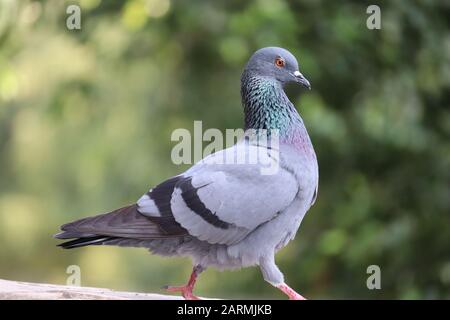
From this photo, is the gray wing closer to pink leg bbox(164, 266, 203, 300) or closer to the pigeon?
the pigeon

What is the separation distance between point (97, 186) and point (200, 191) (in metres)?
9.52

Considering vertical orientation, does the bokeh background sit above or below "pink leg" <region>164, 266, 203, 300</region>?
above

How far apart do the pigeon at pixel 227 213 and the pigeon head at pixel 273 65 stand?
218 millimetres

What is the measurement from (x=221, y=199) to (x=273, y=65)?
887 millimetres

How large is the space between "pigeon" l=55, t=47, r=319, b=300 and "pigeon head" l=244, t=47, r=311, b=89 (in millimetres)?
→ 218

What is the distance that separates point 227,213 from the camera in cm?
450

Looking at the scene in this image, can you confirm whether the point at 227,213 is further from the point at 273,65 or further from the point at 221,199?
the point at 273,65

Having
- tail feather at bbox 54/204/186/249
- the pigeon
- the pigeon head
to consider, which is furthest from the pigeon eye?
tail feather at bbox 54/204/186/249

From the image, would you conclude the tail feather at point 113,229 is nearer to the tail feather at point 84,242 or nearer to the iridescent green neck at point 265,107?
the tail feather at point 84,242

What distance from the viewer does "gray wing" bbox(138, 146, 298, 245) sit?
4445 millimetres

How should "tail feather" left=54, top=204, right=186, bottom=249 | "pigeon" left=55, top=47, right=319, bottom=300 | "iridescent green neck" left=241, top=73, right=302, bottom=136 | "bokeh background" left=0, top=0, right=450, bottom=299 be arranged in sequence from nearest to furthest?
"tail feather" left=54, top=204, right=186, bottom=249 < "pigeon" left=55, top=47, right=319, bottom=300 < "iridescent green neck" left=241, top=73, right=302, bottom=136 < "bokeh background" left=0, top=0, right=450, bottom=299

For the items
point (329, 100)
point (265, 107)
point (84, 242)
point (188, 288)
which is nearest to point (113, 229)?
point (84, 242)

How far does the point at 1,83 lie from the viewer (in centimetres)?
853

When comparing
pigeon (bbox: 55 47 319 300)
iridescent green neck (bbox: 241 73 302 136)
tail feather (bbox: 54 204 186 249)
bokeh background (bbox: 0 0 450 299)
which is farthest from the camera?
bokeh background (bbox: 0 0 450 299)
